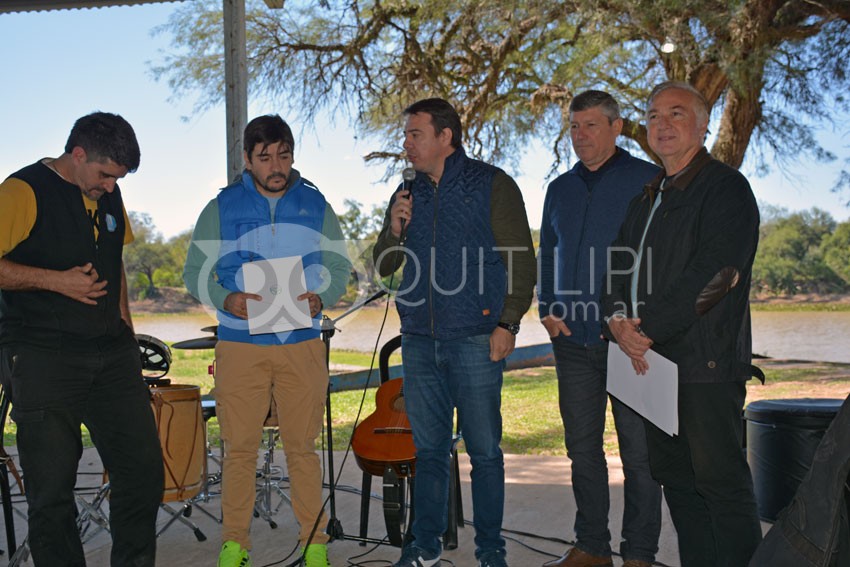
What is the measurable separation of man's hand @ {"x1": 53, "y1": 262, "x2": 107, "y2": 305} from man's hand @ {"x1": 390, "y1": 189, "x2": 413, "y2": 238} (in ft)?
3.45

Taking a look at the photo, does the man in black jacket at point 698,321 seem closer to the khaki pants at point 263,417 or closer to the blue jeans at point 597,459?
the blue jeans at point 597,459

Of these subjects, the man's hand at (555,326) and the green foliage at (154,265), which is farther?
the green foliage at (154,265)

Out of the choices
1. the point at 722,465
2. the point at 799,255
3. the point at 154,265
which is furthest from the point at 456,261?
the point at 154,265

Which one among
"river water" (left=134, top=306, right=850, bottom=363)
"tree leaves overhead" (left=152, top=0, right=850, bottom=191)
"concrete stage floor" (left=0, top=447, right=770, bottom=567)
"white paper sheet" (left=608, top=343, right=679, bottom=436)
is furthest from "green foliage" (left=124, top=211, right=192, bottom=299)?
"white paper sheet" (left=608, top=343, right=679, bottom=436)

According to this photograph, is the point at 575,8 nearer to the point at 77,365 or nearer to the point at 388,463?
the point at 388,463

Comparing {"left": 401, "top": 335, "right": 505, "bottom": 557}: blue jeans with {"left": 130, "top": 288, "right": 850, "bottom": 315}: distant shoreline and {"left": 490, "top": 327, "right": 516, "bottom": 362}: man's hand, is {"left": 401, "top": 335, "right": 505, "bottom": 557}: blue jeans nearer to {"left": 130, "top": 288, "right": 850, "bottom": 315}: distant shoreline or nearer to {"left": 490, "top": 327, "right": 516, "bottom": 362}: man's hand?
{"left": 490, "top": 327, "right": 516, "bottom": 362}: man's hand

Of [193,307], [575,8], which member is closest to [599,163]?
[575,8]

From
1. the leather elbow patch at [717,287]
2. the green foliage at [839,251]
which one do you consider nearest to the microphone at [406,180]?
the leather elbow patch at [717,287]

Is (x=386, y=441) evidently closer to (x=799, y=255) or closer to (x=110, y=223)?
(x=110, y=223)

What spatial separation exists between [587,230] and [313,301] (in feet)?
3.66

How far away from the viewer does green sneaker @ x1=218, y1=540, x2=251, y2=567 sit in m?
3.00

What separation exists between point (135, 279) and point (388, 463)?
370 inches

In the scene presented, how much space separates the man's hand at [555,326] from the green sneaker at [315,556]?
1247mm

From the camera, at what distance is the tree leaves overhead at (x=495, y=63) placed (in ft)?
25.2
